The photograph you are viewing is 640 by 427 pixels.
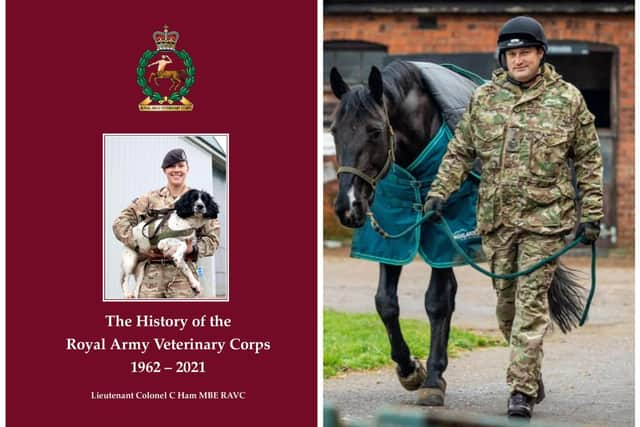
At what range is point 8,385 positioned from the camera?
593 cm

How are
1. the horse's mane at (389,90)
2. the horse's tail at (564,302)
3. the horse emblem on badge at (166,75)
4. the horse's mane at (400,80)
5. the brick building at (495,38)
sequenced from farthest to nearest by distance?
the brick building at (495,38) → the horse's tail at (564,302) → the horse's mane at (400,80) → the horse's mane at (389,90) → the horse emblem on badge at (166,75)

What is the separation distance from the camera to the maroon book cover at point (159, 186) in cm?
591

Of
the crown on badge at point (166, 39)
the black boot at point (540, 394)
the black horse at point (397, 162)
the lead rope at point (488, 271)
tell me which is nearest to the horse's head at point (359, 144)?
the black horse at point (397, 162)

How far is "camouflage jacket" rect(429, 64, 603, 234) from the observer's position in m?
6.45

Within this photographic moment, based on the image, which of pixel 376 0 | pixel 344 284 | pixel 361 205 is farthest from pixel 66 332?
pixel 376 0

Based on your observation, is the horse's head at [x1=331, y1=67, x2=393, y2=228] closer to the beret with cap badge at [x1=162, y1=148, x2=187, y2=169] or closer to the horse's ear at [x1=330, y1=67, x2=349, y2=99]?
the horse's ear at [x1=330, y1=67, x2=349, y2=99]

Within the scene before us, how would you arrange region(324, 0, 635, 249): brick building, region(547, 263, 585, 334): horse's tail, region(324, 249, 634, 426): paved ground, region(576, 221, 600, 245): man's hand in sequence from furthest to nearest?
region(324, 0, 635, 249): brick building → region(547, 263, 585, 334): horse's tail → region(324, 249, 634, 426): paved ground → region(576, 221, 600, 245): man's hand

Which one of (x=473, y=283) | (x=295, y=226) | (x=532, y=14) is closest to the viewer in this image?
(x=295, y=226)

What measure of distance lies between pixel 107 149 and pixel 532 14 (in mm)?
12600

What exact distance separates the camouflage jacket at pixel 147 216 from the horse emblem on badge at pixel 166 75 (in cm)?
34

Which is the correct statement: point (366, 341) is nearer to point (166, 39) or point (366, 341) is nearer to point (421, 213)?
point (421, 213)

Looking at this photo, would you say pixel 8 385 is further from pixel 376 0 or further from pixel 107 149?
pixel 376 0

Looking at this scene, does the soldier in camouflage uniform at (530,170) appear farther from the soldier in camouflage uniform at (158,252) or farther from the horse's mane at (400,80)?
the soldier in camouflage uniform at (158,252)

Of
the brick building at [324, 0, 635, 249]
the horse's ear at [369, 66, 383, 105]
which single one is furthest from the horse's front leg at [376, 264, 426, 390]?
the brick building at [324, 0, 635, 249]
